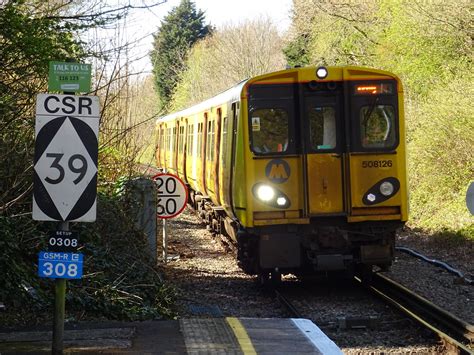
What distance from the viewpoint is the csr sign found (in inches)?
233

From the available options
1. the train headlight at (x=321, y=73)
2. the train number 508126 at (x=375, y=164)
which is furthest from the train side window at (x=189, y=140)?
the train number 508126 at (x=375, y=164)

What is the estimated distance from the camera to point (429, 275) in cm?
1297

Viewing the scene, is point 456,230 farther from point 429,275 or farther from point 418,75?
point 418,75

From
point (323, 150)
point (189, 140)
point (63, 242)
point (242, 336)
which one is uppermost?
point (189, 140)

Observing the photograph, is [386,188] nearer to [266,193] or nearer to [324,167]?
[324,167]

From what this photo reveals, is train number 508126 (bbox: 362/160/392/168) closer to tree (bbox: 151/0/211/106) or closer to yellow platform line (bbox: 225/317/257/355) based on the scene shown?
yellow platform line (bbox: 225/317/257/355)

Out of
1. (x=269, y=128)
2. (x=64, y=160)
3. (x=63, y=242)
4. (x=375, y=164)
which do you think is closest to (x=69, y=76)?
(x=64, y=160)

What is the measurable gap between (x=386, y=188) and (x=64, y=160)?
20.3 ft

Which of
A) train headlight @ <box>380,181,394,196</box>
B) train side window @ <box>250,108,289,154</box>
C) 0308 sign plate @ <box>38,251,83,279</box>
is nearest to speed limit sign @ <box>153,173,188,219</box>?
train side window @ <box>250,108,289,154</box>

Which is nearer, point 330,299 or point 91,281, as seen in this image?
point 91,281

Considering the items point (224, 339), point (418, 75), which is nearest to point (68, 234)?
point (224, 339)

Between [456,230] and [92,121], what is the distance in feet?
42.0

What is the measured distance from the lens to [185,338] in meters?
7.36

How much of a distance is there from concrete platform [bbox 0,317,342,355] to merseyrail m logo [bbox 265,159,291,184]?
10.2 ft
